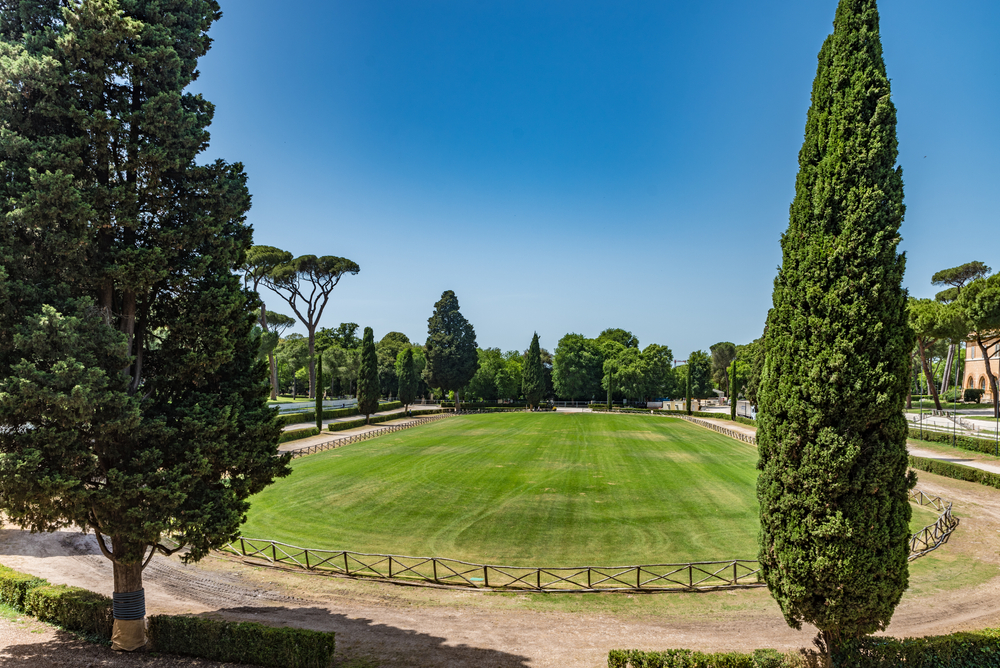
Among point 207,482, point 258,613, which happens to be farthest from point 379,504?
point 207,482

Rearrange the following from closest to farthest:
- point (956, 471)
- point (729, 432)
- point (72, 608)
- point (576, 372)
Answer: point (72, 608), point (956, 471), point (729, 432), point (576, 372)

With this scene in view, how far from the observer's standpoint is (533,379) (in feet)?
277

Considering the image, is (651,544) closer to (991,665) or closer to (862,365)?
(991,665)

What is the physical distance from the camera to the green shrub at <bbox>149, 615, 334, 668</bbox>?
10523 millimetres

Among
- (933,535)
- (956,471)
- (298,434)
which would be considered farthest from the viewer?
(298,434)

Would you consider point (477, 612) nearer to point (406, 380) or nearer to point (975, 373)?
point (406, 380)

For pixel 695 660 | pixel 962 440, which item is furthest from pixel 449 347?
pixel 695 660

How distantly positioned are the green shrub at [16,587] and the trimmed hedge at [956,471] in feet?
130

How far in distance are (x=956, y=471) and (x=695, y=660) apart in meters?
30.1

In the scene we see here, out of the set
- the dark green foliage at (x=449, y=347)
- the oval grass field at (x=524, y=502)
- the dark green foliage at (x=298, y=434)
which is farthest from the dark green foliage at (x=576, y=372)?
the dark green foliage at (x=298, y=434)

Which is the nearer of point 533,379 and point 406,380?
Result: point 406,380

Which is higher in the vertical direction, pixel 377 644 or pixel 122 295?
pixel 122 295

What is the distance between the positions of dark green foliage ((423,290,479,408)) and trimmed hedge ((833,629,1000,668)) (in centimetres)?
6791

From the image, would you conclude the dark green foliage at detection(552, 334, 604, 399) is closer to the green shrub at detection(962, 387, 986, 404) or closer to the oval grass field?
the oval grass field
